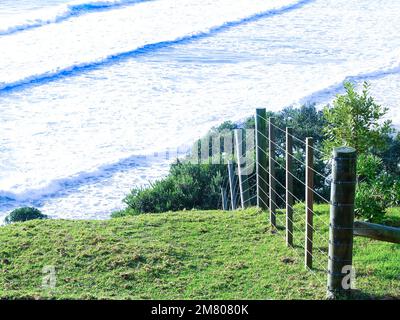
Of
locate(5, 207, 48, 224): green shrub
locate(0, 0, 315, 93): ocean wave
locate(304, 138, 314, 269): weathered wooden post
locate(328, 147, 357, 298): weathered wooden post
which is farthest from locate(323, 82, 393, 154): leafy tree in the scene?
locate(0, 0, 315, 93): ocean wave

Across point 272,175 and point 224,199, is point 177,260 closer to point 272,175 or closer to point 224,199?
point 272,175

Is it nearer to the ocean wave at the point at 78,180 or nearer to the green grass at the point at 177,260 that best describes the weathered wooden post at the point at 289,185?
the green grass at the point at 177,260

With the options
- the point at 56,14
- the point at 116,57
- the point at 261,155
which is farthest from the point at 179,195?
the point at 56,14

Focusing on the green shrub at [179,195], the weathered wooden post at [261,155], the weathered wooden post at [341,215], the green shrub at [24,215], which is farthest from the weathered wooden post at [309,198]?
the green shrub at [24,215]

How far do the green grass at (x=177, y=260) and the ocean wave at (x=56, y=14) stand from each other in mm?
27796

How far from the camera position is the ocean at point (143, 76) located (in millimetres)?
18703

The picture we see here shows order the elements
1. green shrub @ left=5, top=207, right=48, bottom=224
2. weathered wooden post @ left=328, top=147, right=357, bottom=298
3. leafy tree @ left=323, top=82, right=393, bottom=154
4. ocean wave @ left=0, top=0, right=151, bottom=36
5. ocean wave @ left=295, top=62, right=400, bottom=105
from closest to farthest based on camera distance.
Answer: weathered wooden post @ left=328, top=147, right=357, bottom=298 → leafy tree @ left=323, top=82, right=393, bottom=154 → green shrub @ left=5, top=207, right=48, bottom=224 → ocean wave @ left=295, top=62, right=400, bottom=105 → ocean wave @ left=0, top=0, right=151, bottom=36

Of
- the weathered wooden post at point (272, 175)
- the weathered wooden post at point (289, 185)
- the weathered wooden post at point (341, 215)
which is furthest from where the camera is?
the weathered wooden post at point (272, 175)

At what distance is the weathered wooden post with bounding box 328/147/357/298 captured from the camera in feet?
20.1

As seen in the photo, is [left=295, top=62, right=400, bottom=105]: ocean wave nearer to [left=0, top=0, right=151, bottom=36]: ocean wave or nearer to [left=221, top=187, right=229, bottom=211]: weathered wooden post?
[left=221, top=187, right=229, bottom=211]: weathered wooden post

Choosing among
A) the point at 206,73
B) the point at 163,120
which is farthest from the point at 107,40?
the point at 163,120

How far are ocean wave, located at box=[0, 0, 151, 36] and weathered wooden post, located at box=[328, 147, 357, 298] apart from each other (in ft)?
101

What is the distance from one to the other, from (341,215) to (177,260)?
214 cm
